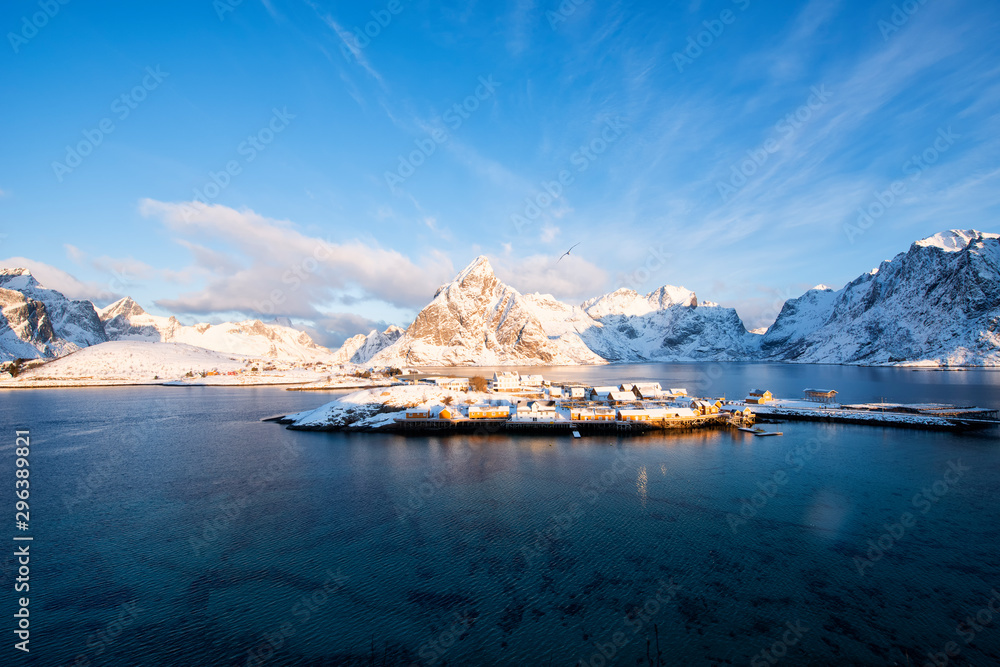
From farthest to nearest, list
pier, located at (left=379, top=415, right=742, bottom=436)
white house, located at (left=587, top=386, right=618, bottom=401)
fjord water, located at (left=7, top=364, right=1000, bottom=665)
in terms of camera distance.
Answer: white house, located at (left=587, top=386, right=618, bottom=401) → pier, located at (left=379, top=415, right=742, bottom=436) → fjord water, located at (left=7, top=364, right=1000, bottom=665)

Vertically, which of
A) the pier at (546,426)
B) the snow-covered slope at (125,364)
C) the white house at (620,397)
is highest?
the snow-covered slope at (125,364)

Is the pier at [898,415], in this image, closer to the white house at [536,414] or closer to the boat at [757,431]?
the boat at [757,431]

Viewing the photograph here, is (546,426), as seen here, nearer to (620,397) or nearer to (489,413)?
(489,413)

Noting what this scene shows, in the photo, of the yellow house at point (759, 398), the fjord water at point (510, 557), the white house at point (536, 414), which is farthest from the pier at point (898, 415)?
the white house at point (536, 414)

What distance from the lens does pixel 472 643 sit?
14133mm

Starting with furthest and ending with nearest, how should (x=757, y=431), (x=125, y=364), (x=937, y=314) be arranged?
(x=937, y=314) → (x=125, y=364) → (x=757, y=431)

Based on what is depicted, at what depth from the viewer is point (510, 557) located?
19500 mm

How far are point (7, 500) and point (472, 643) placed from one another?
31.6m

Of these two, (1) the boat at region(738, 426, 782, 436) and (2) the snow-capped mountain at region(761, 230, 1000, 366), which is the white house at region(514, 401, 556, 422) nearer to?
(1) the boat at region(738, 426, 782, 436)

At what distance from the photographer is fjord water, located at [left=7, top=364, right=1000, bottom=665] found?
560 inches

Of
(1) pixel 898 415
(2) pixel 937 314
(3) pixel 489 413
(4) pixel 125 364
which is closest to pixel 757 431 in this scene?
(1) pixel 898 415

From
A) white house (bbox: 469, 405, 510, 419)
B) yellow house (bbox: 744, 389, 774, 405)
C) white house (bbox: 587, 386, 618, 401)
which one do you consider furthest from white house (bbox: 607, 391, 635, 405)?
yellow house (bbox: 744, 389, 774, 405)

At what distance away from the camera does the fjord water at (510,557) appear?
46.6 ft

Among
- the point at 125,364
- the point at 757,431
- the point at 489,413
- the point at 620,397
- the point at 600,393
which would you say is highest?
the point at 125,364
